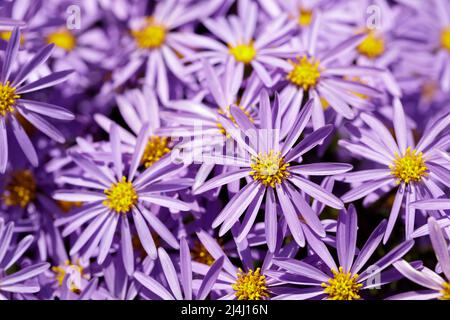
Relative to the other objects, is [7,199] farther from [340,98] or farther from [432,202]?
[432,202]

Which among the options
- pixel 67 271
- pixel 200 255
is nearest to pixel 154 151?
pixel 200 255

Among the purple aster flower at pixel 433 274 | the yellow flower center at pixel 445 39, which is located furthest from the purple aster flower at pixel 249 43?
the yellow flower center at pixel 445 39

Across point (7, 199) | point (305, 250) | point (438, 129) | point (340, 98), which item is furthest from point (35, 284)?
point (438, 129)

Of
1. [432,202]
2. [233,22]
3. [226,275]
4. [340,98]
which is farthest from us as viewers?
[233,22]

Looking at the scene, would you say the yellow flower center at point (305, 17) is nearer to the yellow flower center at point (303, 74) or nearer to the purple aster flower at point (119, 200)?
the yellow flower center at point (303, 74)

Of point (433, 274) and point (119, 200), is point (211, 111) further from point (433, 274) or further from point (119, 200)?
point (433, 274)

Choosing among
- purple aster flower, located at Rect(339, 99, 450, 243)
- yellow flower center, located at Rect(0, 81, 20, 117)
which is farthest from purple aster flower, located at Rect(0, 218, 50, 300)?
purple aster flower, located at Rect(339, 99, 450, 243)

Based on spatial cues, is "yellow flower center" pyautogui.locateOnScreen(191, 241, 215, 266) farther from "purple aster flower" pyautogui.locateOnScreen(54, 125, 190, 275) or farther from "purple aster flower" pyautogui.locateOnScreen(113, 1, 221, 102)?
"purple aster flower" pyautogui.locateOnScreen(113, 1, 221, 102)
